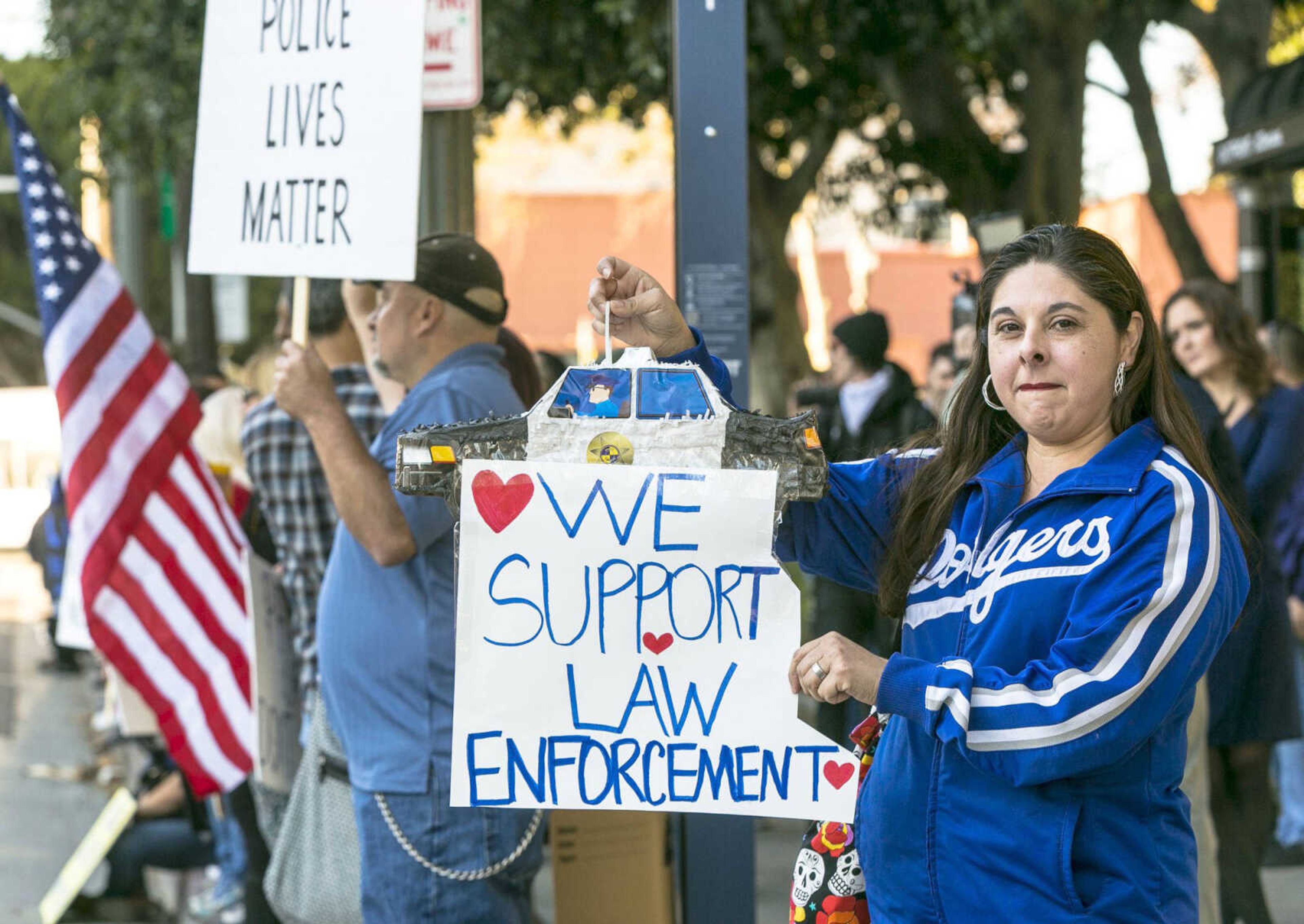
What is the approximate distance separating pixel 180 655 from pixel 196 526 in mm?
403

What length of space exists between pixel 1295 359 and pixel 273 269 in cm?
562

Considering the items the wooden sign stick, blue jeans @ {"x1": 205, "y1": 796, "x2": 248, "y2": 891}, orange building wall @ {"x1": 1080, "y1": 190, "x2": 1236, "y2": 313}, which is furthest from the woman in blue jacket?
orange building wall @ {"x1": 1080, "y1": 190, "x2": 1236, "y2": 313}

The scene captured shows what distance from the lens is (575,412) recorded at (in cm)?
254

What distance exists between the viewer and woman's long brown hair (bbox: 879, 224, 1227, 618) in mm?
2457

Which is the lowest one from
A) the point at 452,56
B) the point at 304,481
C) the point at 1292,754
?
the point at 1292,754

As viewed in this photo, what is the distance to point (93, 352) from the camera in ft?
16.7

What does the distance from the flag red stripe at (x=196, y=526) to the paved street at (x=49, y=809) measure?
172cm

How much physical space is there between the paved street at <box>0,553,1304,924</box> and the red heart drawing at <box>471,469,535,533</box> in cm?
386

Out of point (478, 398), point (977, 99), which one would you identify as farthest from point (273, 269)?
point (977, 99)

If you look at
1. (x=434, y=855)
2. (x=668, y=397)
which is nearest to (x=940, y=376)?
(x=434, y=855)

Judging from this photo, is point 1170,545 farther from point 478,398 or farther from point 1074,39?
point 1074,39

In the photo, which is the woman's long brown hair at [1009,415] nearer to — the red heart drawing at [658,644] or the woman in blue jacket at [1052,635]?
the woman in blue jacket at [1052,635]

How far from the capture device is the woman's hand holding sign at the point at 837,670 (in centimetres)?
233

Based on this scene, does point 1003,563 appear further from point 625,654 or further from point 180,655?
point 180,655
